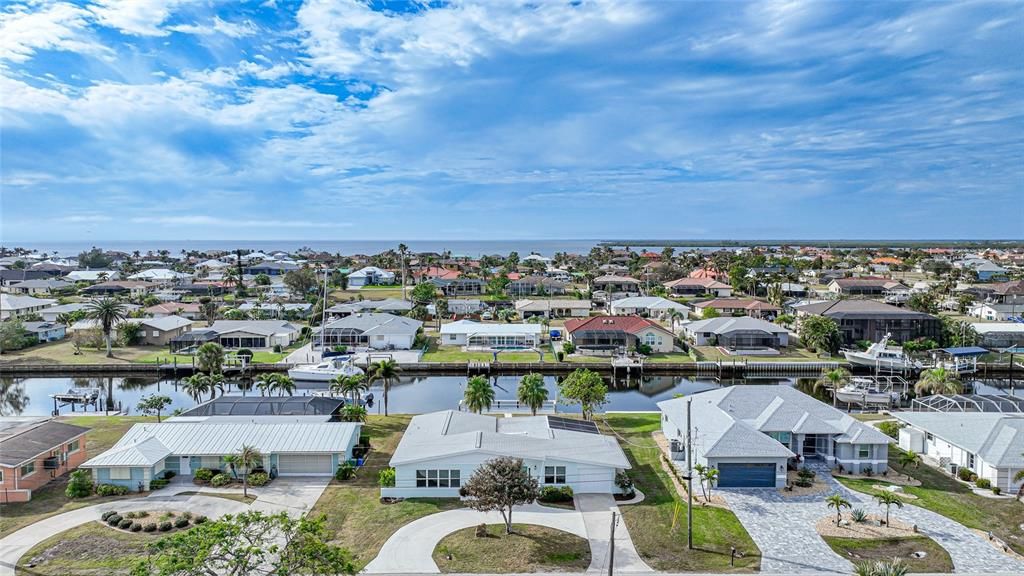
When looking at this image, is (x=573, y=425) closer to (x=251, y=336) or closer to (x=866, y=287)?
(x=251, y=336)

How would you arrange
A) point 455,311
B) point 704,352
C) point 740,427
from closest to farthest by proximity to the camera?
1. point 740,427
2. point 704,352
3. point 455,311

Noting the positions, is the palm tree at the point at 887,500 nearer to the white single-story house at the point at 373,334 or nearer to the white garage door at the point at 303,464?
the white garage door at the point at 303,464

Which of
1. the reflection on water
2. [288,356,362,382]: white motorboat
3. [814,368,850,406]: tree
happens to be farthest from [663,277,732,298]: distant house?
[288,356,362,382]: white motorboat

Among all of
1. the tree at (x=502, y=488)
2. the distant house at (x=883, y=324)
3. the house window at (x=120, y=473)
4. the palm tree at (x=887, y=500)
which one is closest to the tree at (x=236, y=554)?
the tree at (x=502, y=488)

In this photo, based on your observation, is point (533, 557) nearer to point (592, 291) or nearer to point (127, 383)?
point (127, 383)

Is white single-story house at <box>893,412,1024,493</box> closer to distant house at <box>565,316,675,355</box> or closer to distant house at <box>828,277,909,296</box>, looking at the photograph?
distant house at <box>565,316,675,355</box>

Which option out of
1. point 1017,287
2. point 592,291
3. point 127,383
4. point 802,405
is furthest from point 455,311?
point 1017,287
